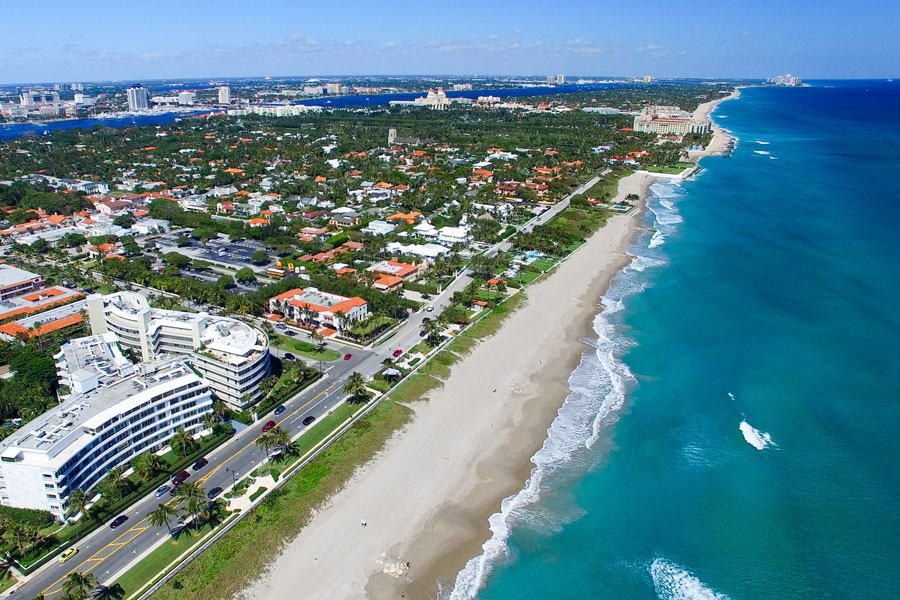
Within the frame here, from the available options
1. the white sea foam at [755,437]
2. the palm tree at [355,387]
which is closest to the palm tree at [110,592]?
the palm tree at [355,387]

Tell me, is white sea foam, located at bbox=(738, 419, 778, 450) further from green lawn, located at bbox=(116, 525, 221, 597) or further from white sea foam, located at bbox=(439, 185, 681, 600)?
green lawn, located at bbox=(116, 525, 221, 597)

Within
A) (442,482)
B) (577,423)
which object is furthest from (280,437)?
(577,423)

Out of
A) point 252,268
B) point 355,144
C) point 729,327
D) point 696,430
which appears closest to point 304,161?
point 355,144

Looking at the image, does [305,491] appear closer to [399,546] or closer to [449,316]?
[399,546]

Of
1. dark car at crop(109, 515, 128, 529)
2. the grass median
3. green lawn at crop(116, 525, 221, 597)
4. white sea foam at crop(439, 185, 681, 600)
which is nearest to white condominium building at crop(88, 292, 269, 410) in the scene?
the grass median

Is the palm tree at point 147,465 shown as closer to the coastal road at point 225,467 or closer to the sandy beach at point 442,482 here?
the coastal road at point 225,467
